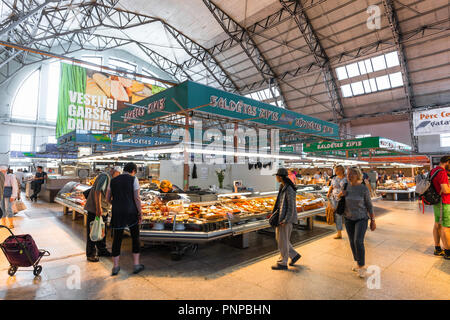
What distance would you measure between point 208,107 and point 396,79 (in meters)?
18.6

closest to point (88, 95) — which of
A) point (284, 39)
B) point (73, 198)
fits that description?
point (73, 198)

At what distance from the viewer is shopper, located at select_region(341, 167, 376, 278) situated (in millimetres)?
3340

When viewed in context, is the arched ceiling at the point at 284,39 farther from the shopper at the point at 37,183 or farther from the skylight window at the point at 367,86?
the shopper at the point at 37,183

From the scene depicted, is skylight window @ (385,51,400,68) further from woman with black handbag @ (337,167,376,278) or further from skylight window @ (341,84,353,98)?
woman with black handbag @ (337,167,376,278)

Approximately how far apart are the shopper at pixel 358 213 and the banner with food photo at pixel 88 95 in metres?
17.7

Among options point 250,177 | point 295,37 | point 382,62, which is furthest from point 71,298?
point 382,62

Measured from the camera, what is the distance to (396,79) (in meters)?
17.5

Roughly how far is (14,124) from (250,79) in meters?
23.2

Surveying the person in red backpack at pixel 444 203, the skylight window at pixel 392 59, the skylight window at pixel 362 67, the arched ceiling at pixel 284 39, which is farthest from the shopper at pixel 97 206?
the skylight window at pixel 362 67

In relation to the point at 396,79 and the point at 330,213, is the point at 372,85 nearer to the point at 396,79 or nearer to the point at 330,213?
the point at 396,79

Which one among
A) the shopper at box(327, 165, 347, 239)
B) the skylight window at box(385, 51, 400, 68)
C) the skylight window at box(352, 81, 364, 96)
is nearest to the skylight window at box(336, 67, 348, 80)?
the skylight window at box(352, 81, 364, 96)

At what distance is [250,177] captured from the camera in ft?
31.6
